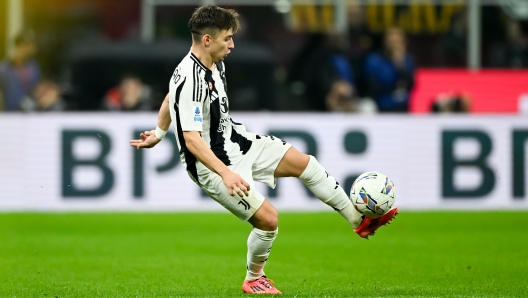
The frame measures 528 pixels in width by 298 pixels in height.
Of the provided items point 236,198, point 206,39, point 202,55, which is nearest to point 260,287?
point 236,198

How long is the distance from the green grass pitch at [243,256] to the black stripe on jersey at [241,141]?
1.07 meters

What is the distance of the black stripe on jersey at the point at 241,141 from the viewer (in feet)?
22.8

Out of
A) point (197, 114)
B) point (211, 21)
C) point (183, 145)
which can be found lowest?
point (183, 145)

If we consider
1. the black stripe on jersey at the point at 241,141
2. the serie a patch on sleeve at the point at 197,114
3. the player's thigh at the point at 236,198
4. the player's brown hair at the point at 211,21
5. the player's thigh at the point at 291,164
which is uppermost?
the player's brown hair at the point at 211,21

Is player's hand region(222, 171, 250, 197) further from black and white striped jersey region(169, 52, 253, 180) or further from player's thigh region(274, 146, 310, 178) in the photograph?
player's thigh region(274, 146, 310, 178)

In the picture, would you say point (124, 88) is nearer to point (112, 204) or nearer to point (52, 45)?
point (112, 204)

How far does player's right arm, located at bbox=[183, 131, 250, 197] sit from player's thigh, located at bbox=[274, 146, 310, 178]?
2.60 ft

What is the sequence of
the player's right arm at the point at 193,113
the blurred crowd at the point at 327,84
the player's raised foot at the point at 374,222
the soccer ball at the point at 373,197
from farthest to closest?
the blurred crowd at the point at 327,84, the player's raised foot at the point at 374,222, the soccer ball at the point at 373,197, the player's right arm at the point at 193,113

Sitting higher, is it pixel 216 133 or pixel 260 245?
pixel 216 133

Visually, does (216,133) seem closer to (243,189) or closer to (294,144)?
(243,189)

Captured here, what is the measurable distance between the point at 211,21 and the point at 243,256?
3.61m

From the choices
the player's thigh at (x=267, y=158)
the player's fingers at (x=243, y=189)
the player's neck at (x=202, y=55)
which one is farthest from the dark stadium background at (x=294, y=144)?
the player's neck at (x=202, y=55)

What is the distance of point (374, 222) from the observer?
7039 millimetres

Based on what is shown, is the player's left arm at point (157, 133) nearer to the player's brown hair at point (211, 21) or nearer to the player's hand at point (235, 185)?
the player's brown hair at point (211, 21)
